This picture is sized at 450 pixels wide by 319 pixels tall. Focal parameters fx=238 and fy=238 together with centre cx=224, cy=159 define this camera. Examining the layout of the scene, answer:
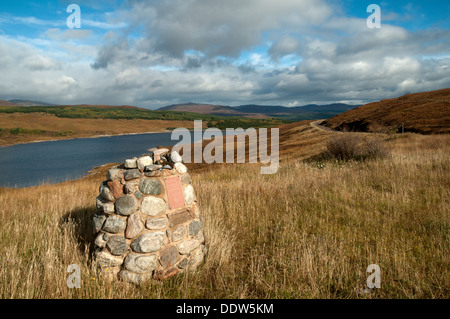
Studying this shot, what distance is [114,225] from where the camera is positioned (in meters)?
3.44

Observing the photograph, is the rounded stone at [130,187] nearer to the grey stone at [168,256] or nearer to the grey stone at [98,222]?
the grey stone at [98,222]

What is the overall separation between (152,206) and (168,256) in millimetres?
804

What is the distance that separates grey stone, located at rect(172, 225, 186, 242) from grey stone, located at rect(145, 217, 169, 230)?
220 millimetres

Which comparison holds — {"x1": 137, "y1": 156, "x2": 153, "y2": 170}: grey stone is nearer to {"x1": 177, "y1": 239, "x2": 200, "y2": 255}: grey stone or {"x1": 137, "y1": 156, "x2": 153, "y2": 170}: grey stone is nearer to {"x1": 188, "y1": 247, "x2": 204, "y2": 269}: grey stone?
{"x1": 177, "y1": 239, "x2": 200, "y2": 255}: grey stone

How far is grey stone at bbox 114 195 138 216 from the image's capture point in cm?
345

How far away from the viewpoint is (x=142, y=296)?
3143mm

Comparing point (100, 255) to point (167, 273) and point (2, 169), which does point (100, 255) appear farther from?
point (2, 169)

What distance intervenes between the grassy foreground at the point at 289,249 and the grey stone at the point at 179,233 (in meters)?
0.58

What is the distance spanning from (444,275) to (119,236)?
4.67m

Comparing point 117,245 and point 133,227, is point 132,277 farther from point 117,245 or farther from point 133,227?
point 133,227

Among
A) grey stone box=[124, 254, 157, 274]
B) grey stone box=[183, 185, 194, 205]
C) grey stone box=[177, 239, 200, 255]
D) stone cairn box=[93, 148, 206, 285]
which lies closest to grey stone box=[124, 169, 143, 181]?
stone cairn box=[93, 148, 206, 285]

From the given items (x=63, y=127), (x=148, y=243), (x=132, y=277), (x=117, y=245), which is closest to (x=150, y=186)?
(x=148, y=243)
